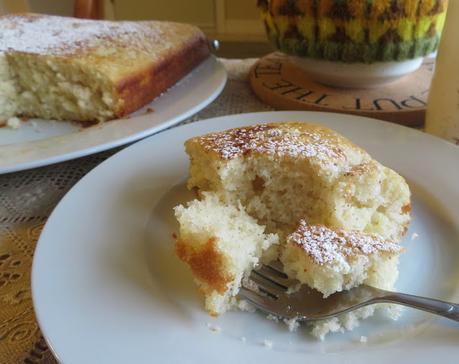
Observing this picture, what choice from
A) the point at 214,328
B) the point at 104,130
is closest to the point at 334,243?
the point at 214,328

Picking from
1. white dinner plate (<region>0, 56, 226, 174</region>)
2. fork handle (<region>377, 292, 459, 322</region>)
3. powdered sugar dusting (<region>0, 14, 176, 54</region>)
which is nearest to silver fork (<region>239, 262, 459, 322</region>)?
fork handle (<region>377, 292, 459, 322</region>)

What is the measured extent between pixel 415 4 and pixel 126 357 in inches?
53.1

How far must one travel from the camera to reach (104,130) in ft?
4.91

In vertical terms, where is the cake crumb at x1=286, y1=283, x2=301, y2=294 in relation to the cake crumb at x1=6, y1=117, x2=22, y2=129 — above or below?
above

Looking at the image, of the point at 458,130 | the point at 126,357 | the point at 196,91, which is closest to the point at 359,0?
the point at 458,130

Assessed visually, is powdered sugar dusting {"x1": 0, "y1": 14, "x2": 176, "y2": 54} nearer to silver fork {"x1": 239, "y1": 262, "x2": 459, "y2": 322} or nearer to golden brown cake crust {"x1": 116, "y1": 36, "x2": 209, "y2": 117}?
golden brown cake crust {"x1": 116, "y1": 36, "x2": 209, "y2": 117}

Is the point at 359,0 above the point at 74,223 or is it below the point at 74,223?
above

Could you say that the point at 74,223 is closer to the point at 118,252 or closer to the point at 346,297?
the point at 118,252

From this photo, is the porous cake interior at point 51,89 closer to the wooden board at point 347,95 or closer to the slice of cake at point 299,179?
the wooden board at point 347,95

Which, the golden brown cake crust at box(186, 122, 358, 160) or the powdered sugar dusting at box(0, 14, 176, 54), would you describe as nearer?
the golden brown cake crust at box(186, 122, 358, 160)

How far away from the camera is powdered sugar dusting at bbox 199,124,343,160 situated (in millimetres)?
1080

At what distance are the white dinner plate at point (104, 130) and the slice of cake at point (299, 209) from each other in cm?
35

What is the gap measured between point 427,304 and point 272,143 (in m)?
0.50

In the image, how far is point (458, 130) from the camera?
1367mm
